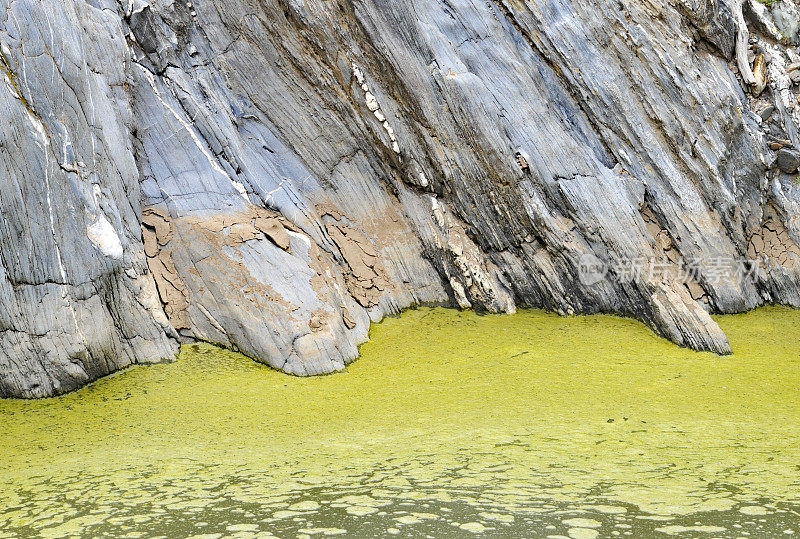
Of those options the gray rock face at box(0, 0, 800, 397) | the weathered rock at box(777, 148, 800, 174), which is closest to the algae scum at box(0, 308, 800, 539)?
the gray rock face at box(0, 0, 800, 397)

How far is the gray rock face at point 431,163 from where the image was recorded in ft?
21.0

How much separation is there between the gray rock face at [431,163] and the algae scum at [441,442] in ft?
1.79

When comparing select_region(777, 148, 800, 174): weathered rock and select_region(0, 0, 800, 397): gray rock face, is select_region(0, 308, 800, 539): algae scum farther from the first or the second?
select_region(777, 148, 800, 174): weathered rock

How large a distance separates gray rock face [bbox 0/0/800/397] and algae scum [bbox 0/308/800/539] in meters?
0.54

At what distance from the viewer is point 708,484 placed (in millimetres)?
3525

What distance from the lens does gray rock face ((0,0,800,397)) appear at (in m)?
6.41

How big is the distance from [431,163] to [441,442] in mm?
3906

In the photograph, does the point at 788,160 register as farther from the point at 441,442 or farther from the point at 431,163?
the point at 441,442

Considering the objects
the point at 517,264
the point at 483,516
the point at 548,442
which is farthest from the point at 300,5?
the point at 483,516

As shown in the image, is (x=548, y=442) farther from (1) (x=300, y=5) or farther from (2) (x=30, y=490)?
(1) (x=300, y=5)

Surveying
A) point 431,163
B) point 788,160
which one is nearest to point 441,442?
point 431,163

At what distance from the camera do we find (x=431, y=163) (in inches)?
293

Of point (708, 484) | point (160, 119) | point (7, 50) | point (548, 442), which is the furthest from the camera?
point (160, 119)

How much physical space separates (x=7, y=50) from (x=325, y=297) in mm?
3550
